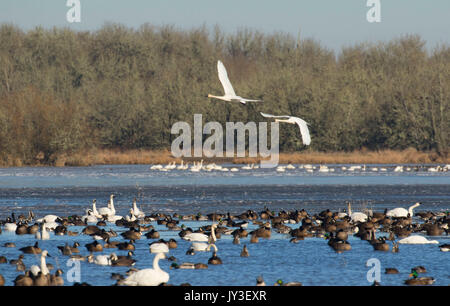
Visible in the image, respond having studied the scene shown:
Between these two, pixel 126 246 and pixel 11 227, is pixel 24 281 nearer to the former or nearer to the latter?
pixel 126 246

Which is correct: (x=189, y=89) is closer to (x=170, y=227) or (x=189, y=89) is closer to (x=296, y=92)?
(x=296, y=92)

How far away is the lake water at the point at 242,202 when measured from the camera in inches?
639

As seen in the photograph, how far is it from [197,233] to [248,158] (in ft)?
140

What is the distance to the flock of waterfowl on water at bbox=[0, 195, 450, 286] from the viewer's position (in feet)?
49.4

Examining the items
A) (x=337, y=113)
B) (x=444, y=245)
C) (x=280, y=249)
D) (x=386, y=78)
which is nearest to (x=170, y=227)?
(x=280, y=249)

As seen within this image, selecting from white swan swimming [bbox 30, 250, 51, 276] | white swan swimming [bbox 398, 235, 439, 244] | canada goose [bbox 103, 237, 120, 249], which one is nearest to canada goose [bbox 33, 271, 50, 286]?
white swan swimming [bbox 30, 250, 51, 276]

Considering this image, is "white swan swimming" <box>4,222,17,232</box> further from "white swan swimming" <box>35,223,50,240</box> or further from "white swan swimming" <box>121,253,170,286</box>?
"white swan swimming" <box>121,253,170,286</box>

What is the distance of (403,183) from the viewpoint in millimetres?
41531

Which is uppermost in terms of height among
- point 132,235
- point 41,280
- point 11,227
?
point 41,280

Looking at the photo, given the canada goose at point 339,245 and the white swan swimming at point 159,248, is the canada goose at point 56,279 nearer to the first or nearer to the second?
the white swan swimming at point 159,248

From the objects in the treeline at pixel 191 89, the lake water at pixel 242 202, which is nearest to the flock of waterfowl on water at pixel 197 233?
the lake water at pixel 242 202

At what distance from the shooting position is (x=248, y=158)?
206 ft

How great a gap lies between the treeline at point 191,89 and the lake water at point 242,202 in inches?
172

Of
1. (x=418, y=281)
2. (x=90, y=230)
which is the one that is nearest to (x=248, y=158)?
(x=90, y=230)
